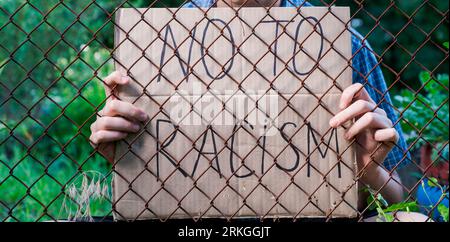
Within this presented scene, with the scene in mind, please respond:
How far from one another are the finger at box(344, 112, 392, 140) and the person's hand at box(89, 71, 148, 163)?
69cm

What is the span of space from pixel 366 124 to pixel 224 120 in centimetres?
48

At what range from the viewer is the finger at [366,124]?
2.07 metres

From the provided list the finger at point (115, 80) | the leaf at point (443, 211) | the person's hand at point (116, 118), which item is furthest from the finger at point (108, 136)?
the leaf at point (443, 211)

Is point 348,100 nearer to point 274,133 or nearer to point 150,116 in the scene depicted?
point 274,133

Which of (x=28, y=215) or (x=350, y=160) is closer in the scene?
(x=350, y=160)

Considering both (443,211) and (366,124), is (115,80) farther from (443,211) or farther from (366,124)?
(443,211)

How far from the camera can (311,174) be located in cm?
210

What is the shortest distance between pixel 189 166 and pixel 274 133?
1.01 feet

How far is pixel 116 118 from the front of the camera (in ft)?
6.57

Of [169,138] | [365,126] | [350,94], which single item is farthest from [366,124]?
[169,138]

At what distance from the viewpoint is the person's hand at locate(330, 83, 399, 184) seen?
2074 millimetres

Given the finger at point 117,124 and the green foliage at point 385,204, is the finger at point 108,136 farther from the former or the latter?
the green foliage at point 385,204

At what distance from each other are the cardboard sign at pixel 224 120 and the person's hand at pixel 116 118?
4cm
